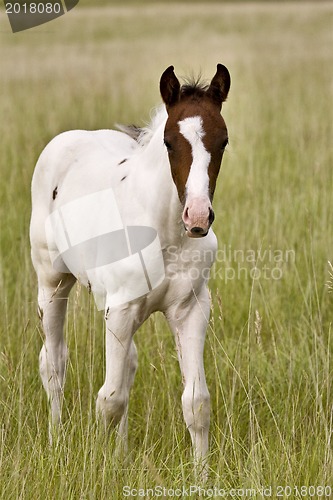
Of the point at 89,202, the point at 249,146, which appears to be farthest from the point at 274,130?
the point at 89,202

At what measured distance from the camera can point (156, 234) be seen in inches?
131

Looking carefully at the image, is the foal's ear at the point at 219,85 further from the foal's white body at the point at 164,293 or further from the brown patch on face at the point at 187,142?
the foal's white body at the point at 164,293

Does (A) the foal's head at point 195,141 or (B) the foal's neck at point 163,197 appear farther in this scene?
(B) the foal's neck at point 163,197

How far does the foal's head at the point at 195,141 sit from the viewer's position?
2840mm

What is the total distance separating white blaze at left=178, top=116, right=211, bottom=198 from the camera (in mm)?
2865

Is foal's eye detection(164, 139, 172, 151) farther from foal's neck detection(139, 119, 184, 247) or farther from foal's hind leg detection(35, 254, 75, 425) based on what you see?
foal's hind leg detection(35, 254, 75, 425)

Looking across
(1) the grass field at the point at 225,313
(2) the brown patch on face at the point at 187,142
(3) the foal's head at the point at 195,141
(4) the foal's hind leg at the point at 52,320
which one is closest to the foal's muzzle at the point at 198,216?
(3) the foal's head at the point at 195,141

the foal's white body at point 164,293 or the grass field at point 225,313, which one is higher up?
the foal's white body at point 164,293

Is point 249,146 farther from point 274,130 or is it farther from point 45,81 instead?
point 45,81

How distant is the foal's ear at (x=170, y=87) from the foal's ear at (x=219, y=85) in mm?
119

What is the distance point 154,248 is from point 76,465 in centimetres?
88

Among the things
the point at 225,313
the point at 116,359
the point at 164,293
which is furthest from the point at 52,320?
the point at 225,313

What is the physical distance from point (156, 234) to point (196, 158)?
0.51 metres

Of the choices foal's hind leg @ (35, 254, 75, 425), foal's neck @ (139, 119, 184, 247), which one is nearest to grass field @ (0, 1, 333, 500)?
foal's hind leg @ (35, 254, 75, 425)
